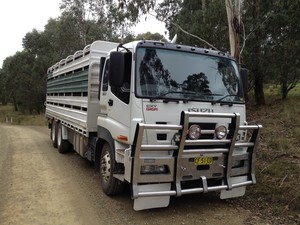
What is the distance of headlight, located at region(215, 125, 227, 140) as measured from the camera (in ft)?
18.0

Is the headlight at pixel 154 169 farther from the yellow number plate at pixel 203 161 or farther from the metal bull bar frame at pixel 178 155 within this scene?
the yellow number plate at pixel 203 161

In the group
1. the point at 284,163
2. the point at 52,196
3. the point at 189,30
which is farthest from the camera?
the point at 189,30

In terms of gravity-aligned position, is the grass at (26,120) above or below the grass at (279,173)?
below

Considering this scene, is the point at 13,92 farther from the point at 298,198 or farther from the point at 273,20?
the point at 298,198

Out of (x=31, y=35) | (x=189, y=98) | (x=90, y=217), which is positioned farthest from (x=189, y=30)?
(x=31, y=35)

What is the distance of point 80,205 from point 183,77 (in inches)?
110

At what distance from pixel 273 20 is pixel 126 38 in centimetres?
1913

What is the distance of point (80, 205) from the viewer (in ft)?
19.5

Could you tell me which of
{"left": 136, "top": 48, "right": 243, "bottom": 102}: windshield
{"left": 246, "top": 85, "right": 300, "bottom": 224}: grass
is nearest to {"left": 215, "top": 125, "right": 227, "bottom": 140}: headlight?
{"left": 136, "top": 48, "right": 243, "bottom": 102}: windshield

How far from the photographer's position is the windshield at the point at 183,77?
5398 mm

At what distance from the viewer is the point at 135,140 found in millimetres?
4934

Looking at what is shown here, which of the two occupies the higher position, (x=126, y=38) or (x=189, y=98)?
(x=126, y=38)

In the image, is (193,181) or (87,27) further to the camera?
(87,27)

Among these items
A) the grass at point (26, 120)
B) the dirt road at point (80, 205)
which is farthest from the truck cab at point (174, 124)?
the grass at point (26, 120)
